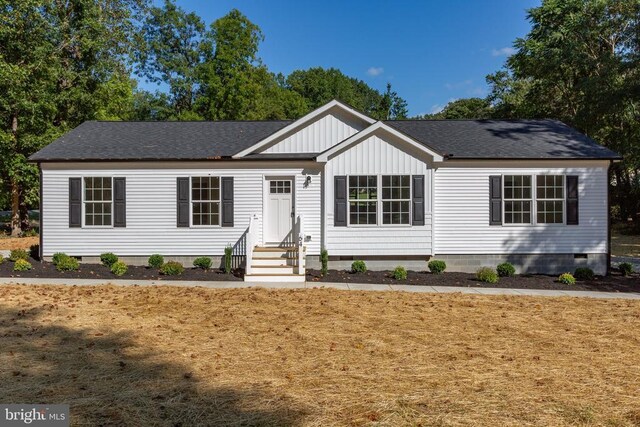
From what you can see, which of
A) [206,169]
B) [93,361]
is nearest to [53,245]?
[206,169]

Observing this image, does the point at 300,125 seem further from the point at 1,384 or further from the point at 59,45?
the point at 59,45

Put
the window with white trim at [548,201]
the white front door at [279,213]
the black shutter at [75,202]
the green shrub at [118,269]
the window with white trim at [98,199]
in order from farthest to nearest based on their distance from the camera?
the white front door at [279,213]
the window with white trim at [98,199]
the black shutter at [75,202]
the window with white trim at [548,201]
the green shrub at [118,269]

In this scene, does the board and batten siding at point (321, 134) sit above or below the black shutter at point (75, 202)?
above

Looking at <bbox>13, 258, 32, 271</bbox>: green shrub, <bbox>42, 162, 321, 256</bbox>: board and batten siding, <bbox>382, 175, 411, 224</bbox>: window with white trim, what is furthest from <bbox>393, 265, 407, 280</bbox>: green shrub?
<bbox>13, 258, 32, 271</bbox>: green shrub

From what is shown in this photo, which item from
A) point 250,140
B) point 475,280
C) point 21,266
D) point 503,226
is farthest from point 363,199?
point 21,266

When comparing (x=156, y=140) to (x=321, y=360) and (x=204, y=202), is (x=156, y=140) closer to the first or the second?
(x=204, y=202)

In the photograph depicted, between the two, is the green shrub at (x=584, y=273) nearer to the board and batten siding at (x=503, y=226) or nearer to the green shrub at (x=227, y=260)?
the board and batten siding at (x=503, y=226)

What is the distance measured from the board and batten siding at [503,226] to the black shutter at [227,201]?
670 centimetres

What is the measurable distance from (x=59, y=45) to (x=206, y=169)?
53.8 ft

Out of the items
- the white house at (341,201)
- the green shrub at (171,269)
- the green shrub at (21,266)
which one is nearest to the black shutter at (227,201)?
the white house at (341,201)

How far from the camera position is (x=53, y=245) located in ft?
47.1

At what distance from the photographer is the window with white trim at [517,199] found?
14.2 m

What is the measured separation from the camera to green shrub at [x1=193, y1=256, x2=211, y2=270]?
14.0 meters

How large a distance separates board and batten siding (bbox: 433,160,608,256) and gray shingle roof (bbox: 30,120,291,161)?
6881 millimetres
